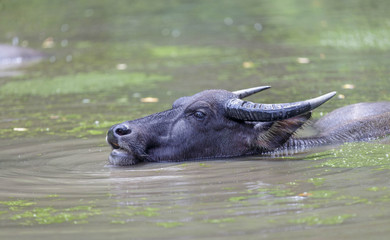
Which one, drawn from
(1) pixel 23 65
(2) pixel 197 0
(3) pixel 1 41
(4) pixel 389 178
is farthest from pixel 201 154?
(2) pixel 197 0

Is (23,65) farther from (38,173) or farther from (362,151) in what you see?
(362,151)

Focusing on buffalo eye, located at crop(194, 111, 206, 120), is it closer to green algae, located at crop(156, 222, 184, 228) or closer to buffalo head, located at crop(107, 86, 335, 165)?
buffalo head, located at crop(107, 86, 335, 165)

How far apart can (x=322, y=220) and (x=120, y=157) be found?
297 cm

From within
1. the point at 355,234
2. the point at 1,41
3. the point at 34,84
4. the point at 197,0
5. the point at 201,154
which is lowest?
the point at 355,234

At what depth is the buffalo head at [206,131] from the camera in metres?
7.62

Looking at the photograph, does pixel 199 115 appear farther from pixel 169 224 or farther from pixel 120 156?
pixel 169 224

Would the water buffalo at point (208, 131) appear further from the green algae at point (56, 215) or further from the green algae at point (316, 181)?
the green algae at point (56, 215)

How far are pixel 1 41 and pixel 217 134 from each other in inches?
557

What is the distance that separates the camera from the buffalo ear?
25.3ft

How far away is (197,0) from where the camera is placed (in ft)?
92.7

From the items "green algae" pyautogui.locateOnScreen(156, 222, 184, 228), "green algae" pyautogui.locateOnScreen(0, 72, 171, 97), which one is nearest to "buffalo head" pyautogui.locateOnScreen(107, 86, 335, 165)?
"green algae" pyautogui.locateOnScreen(156, 222, 184, 228)

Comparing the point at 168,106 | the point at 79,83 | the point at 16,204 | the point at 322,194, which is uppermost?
the point at 79,83

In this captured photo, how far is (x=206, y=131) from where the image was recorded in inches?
310

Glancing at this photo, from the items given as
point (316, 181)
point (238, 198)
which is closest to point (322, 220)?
point (238, 198)
